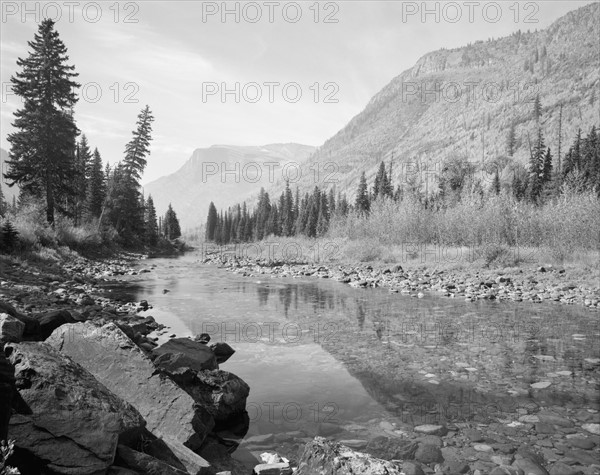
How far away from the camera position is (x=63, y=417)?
8.65ft

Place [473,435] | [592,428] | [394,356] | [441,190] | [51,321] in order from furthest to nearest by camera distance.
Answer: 1. [441,190]
2. [394,356]
3. [51,321]
4. [592,428]
5. [473,435]

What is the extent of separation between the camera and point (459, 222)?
23.4 metres

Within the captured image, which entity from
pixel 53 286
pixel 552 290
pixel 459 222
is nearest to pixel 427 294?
pixel 552 290

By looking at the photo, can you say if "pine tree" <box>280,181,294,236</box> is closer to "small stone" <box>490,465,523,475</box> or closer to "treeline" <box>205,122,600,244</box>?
"treeline" <box>205,122,600,244</box>

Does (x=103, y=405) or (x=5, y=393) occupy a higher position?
(x=5, y=393)

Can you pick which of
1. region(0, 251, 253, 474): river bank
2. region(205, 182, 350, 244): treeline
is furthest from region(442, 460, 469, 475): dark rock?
region(205, 182, 350, 244): treeline

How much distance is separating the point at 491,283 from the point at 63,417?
52.3 feet

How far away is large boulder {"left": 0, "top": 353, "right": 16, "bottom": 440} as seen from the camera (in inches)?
83.4

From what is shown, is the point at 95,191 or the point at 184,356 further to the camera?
the point at 95,191

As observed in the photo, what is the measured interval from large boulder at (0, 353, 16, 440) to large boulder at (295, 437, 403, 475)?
1.73 meters

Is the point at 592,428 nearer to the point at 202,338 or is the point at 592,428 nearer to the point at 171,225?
the point at 202,338

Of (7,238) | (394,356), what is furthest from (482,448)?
(7,238)

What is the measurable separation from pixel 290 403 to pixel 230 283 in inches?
536

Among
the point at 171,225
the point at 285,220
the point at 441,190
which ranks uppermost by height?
the point at 441,190
